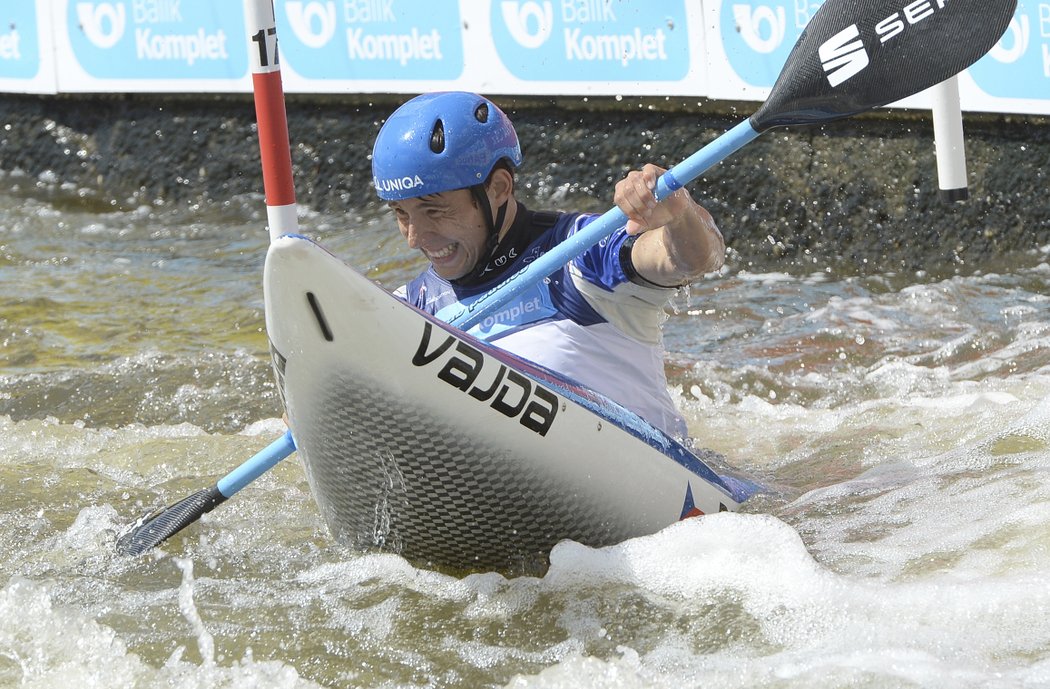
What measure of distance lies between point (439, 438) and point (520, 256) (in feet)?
2.49

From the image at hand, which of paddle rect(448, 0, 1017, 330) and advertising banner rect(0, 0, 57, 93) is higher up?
advertising banner rect(0, 0, 57, 93)

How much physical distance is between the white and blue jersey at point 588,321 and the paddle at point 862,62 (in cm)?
9

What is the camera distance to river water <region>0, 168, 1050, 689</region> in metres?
2.86

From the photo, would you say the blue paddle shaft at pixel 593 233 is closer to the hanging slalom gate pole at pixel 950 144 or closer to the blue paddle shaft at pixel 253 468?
the blue paddle shaft at pixel 253 468

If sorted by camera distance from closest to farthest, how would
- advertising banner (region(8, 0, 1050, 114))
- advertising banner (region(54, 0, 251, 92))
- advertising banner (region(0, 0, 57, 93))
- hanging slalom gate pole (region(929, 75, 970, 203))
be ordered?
hanging slalom gate pole (region(929, 75, 970, 203)) < advertising banner (region(8, 0, 1050, 114)) < advertising banner (region(54, 0, 251, 92)) < advertising banner (region(0, 0, 57, 93))

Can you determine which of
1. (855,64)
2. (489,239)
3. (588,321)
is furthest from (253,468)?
(855,64)

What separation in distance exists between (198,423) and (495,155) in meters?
2.45

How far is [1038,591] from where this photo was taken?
2.84 meters

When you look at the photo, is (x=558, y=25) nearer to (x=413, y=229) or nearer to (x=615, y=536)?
(x=413, y=229)

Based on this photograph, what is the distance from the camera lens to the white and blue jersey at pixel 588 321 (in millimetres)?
3436

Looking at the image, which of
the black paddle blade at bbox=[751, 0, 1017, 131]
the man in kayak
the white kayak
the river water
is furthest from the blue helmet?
the river water

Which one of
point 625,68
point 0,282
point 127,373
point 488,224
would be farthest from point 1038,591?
point 0,282

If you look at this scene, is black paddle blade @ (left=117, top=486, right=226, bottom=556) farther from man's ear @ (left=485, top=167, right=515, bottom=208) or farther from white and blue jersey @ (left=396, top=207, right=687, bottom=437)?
man's ear @ (left=485, top=167, right=515, bottom=208)

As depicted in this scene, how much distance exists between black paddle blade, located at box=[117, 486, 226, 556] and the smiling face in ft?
2.97
